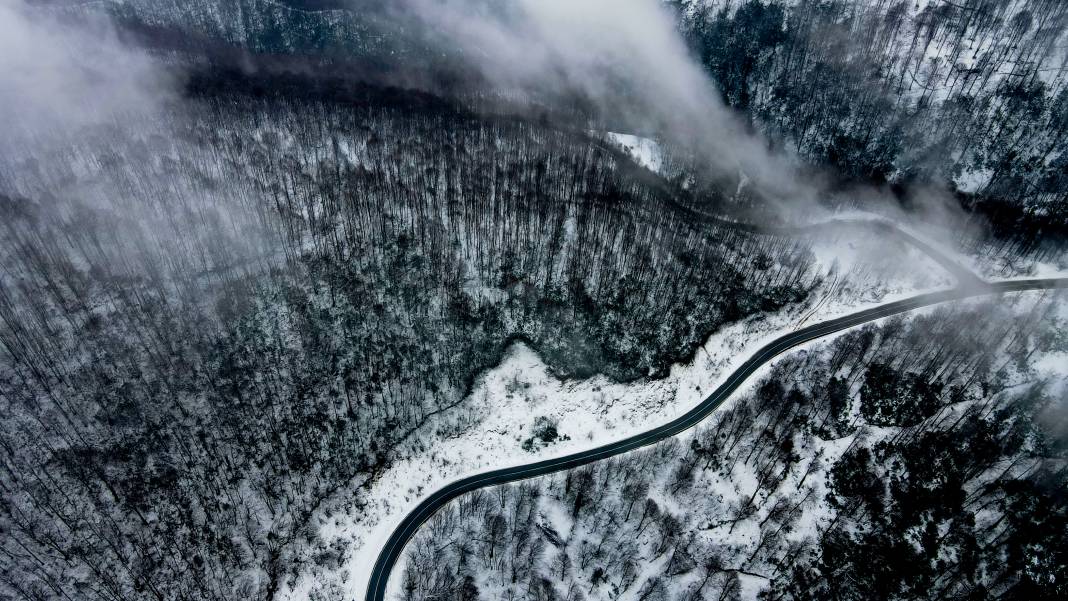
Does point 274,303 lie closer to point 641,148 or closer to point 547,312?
point 547,312

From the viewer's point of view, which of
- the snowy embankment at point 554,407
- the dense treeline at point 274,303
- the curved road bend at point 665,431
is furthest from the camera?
the dense treeline at point 274,303

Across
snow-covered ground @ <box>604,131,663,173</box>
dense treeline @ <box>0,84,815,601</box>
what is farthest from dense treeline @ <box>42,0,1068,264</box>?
dense treeline @ <box>0,84,815,601</box>

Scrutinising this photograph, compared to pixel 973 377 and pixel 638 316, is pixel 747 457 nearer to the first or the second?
pixel 638 316

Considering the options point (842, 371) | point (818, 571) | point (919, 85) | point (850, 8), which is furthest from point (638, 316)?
point (850, 8)

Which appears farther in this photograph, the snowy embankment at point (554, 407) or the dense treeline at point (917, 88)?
the dense treeline at point (917, 88)

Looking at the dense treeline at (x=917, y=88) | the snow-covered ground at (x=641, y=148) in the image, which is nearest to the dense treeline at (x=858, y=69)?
the dense treeline at (x=917, y=88)

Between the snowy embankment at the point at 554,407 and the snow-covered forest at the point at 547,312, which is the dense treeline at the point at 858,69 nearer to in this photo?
the snow-covered forest at the point at 547,312

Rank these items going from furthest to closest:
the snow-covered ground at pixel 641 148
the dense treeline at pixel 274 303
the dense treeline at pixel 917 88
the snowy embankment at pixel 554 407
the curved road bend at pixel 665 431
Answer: the snow-covered ground at pixel 641 148 < the dense treeline at pixel 917 88 < the dense treeline at pixel 274 303 < the snowy embankment at pixel 554 407 < the curved road bend at pixel 665 431

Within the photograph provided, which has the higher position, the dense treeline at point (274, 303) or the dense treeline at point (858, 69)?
the dense treeline at point (858, 69)
